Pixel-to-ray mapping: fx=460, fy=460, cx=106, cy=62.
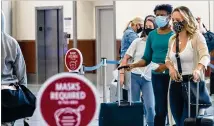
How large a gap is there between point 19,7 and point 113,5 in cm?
284

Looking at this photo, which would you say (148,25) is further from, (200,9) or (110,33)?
(110,33)

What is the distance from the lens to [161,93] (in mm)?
4062

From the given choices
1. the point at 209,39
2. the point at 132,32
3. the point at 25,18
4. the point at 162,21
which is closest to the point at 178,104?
the point at 162,21

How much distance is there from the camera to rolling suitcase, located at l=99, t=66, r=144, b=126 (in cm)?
381

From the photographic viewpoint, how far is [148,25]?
16.1 ft

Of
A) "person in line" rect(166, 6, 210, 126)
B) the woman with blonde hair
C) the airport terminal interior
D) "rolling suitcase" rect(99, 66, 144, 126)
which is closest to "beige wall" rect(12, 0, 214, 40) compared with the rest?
the airport terminal interior

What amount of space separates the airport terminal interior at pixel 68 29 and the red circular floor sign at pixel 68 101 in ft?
29.0

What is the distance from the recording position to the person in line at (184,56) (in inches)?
137

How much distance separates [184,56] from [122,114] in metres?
0.75

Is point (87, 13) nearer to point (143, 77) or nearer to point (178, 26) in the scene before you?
point (143, 77)

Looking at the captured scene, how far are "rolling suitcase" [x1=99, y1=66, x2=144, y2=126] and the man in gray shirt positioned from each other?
0.81m

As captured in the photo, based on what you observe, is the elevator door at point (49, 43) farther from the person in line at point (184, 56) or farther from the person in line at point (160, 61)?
the person in line at point (184, 56)

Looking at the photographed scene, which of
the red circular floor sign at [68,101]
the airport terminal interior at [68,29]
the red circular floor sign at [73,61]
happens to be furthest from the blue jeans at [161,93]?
the airport terminal interior at [68,29]

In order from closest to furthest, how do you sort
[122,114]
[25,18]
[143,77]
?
[122,114]
[143,77]
[25,18]
